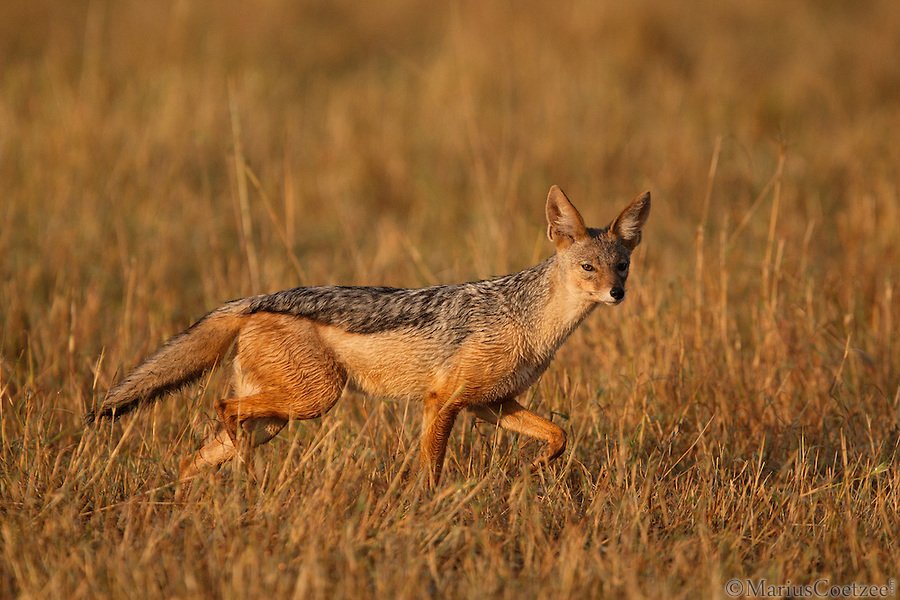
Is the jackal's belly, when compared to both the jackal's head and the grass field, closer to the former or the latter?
the grass field

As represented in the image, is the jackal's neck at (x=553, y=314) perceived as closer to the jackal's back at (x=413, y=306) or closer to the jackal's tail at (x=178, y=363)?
the jackal's back at (x=413, y=306)

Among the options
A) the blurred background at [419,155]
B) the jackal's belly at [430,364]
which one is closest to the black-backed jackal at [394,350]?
the jackal's belly at [430,364]

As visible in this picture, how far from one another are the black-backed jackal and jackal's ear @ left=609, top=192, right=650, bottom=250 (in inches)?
1.0

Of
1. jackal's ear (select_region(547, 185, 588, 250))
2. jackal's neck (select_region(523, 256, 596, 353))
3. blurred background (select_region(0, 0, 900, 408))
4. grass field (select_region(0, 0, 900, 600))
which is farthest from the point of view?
blurred background (select_region(0, 0, 900, 408))

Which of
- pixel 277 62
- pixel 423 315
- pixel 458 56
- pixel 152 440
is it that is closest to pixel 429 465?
pixel 423 315

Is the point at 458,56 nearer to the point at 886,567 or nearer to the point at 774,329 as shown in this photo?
the point at 774,329

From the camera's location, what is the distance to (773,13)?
18.3 metres

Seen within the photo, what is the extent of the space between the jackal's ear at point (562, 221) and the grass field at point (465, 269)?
3.15 ft

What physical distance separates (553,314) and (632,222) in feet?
2.34

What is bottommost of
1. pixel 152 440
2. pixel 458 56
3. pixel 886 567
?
pixel 886 567

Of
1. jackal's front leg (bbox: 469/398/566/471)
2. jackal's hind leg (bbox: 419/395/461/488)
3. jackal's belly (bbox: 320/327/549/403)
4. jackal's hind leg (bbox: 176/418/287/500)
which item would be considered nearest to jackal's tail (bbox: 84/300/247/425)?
jackal's hind leg (bbox: 176/418/287/500)

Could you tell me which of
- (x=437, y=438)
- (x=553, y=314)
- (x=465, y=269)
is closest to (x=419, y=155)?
(x=465, y=269)

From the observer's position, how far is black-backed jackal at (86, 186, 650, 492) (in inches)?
220

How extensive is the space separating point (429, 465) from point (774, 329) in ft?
9.68
